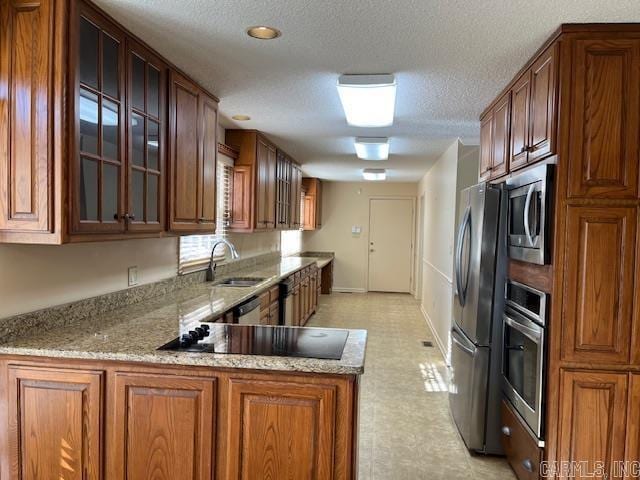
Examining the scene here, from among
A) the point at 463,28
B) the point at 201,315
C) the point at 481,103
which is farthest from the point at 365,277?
the point at 463,28

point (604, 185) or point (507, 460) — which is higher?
point (604, 185)

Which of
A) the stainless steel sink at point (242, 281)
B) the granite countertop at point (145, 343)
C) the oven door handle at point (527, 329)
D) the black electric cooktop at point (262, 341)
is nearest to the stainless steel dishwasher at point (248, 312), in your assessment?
the granite countertop at point (145, 343)

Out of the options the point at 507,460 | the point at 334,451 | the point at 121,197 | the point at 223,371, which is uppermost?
the point at 121,197

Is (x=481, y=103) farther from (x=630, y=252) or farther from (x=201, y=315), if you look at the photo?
(x=201, y=315)

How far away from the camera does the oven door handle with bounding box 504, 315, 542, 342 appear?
2.24 meters

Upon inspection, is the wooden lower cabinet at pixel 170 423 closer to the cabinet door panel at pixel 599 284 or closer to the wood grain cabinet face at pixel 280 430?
the wood grain cabinet face at pixel 280 430

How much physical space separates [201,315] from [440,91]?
209 centimetres

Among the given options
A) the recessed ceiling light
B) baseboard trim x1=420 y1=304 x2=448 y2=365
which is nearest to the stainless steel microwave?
the recessed ceiling light

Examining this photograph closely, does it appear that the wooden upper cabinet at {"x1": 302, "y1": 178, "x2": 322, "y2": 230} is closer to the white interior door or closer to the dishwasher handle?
the white interior door

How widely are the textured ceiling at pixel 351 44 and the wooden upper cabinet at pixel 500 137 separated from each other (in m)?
0.11

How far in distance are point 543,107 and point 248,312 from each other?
7.62 ft

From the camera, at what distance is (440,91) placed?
3041 millimetres

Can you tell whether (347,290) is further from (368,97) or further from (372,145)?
(368,97)

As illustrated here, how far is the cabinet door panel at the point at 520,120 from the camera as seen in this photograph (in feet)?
8.33
